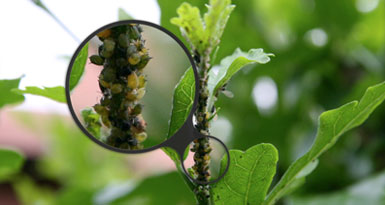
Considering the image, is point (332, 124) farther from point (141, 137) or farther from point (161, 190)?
point (161, 190)

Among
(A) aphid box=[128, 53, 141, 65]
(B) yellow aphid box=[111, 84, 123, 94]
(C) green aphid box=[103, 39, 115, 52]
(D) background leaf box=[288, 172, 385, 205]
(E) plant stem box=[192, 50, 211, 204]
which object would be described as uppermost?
(C) green aphid box=[103, 39, 115, 52]

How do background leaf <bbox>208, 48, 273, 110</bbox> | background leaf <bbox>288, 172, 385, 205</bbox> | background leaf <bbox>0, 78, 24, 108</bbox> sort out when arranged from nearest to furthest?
background leaf <bbox>208, 48, 273, 110</bbox> → background leaf <bbox>0, 78, 24, 108</bbox> → background leaf <bbox>288, 172, 385, 205</bbox>

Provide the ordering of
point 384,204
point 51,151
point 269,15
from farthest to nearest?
point 51,151
point 269,15
point 384,204

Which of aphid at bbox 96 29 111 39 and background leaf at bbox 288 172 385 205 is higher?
aphid at bbox 96 29 111 39

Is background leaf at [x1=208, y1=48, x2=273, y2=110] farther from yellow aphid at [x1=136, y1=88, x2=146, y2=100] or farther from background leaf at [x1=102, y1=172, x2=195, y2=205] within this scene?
background leaf at [x1=102, y1=172, x2=195, y2=205]

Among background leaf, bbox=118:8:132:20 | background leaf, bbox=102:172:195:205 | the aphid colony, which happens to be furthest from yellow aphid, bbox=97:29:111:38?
background leaf, bbox=102:172:195:205

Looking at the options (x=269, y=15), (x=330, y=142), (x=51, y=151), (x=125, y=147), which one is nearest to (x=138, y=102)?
(x=125, y=147)

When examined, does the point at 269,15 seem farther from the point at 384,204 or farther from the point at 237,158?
the point at 237,158
